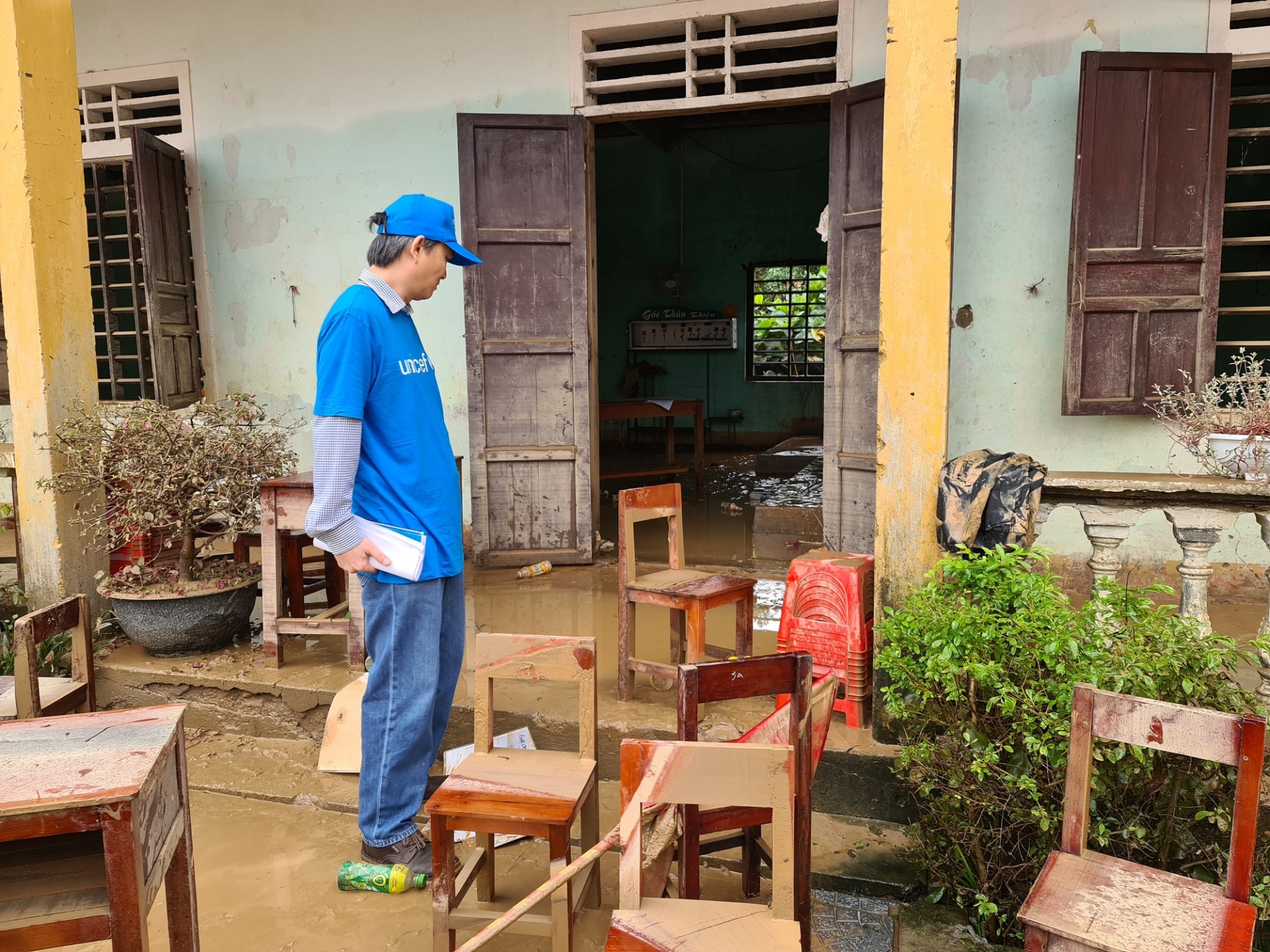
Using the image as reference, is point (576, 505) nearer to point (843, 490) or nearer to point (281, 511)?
point (843, 490)

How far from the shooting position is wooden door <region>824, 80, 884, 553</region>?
505 cm

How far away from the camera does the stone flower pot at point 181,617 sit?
13.7ft

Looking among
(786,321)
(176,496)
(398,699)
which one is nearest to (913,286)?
(398,699)

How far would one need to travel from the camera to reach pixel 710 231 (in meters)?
13.7

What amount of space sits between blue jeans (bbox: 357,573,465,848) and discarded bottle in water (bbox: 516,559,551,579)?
295 centimetres

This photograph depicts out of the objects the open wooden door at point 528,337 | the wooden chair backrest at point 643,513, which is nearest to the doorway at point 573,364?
the open wooden door at point 528,337

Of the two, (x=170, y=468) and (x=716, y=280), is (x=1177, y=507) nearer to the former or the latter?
(x=170, y=468)

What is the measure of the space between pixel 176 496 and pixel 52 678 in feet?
3.03

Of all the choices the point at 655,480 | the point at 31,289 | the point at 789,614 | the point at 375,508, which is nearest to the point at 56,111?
the point at 31,289

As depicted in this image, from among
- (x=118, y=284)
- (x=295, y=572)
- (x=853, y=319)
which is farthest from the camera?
(x=118, y=284)

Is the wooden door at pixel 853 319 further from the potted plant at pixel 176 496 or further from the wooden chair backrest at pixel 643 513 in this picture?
the potted plant at pixel 176 496

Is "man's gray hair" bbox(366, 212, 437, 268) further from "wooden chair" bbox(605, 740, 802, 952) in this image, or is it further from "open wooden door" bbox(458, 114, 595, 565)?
"open wooden door" bbox(458, 114, 595, 565)

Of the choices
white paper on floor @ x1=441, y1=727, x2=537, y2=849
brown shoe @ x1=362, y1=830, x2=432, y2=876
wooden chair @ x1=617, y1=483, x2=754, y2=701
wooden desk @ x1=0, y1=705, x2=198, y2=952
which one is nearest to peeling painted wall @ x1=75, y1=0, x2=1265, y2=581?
wooden chair @ x1=617, y1=483, x2=754, y2=701

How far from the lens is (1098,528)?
10.3 ft
